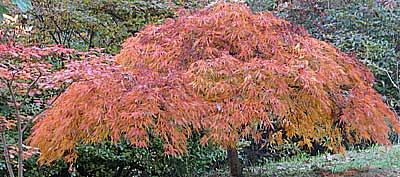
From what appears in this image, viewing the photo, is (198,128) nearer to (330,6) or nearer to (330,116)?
(330,116)

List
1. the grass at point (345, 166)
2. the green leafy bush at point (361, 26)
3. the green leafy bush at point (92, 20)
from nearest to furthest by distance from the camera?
the grass at point (345, 166) < the green leafy bush at point (92, 20) < the green leafy bush at point (361, 26)

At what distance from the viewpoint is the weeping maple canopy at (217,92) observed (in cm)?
310

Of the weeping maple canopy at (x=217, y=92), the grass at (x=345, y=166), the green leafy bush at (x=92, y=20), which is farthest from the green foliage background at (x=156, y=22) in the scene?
the weeping maple canopy at (x=217, y=92)

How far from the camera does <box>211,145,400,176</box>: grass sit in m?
4.66

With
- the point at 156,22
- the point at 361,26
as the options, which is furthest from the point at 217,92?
the point at 361,26

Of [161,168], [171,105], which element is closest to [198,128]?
[171,105]

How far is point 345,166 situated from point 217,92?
2595mm

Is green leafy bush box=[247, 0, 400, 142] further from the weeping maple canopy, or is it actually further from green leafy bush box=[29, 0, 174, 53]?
the weeping maple canopy

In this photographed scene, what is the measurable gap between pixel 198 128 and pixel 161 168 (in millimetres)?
2069

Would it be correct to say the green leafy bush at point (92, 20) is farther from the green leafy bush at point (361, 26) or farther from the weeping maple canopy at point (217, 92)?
the green leafy bush at point (361, 26)

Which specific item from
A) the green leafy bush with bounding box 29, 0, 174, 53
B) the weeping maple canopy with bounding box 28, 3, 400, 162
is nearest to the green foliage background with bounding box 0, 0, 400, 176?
the green leafy bush with bounding box 29, 0, 174, 53

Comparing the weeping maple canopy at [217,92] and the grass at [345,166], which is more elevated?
the weeping maple canopy at [217,92]

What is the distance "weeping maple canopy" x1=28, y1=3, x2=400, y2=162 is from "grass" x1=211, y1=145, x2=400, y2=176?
0.89m

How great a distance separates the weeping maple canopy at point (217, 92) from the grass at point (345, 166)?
89 centimetres
